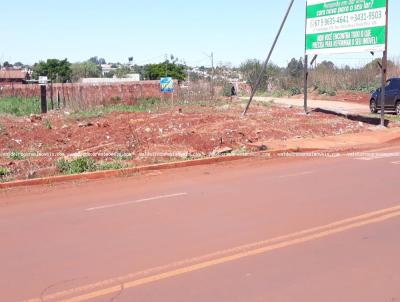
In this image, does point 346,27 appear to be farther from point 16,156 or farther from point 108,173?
point 16,156

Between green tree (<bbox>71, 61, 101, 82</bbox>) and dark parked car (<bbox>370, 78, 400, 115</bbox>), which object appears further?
green tree (<bbox>71, 61, 101, 82</bbox>)

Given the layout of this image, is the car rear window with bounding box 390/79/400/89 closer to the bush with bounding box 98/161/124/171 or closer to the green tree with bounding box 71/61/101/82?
the bush with bounding box 98/161/124/171

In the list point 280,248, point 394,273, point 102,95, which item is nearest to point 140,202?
point 280,248

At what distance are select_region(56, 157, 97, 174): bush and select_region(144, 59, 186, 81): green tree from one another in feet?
182

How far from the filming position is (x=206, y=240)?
5.98 metres

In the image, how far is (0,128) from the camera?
17016 millimetres

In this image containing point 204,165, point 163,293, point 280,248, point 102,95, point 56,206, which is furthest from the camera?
point 102,95

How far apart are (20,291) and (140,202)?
363cm

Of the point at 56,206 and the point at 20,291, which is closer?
the point at 20,291

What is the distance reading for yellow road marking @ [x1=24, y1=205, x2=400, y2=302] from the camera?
4.55 m

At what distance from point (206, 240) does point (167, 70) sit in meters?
63.9

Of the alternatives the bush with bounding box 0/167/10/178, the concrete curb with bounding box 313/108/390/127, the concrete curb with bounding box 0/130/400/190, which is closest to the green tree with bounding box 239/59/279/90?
the concrete curb with bounding box 313/108/390/127

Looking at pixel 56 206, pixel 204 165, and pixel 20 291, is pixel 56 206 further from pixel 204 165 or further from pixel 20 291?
pixel 204 165

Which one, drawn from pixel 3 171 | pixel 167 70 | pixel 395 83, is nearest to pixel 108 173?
pixel 3 171
